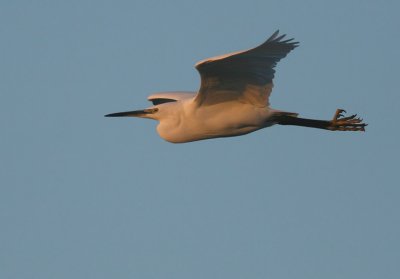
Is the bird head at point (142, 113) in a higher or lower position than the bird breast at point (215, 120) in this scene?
higher

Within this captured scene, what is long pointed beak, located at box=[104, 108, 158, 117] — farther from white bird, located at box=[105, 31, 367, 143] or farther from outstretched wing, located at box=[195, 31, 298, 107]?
outstretched wing, located at box=[195, 31, 298, 107]

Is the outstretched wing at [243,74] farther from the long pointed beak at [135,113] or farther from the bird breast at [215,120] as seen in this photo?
the long pointed beak at [135,113]

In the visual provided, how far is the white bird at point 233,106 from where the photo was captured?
1270 centimetres

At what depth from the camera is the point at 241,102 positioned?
13859mm

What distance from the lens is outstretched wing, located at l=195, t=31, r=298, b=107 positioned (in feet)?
41.0

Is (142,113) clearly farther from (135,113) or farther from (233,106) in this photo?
(233,106)

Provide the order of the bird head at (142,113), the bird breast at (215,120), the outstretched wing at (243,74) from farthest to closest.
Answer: the bird head at (142,113)
the bird breast at (215,120)
the outstretched wing at (243,74)

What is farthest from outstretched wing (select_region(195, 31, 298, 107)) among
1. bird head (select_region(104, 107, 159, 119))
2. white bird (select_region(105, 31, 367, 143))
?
bird head (select_region(104, 107, 159, 119))

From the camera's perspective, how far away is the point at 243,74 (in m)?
13.2

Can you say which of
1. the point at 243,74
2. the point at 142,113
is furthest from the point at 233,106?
the point at 142,113

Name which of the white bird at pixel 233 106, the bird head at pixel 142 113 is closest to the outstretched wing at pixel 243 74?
the white bird at pixel 233 106

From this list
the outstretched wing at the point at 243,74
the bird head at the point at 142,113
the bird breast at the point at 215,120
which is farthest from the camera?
the bird head at the point at 142,113

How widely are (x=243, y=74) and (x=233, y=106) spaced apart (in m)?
0.85

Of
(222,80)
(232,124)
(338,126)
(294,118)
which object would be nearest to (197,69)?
(222,80)
